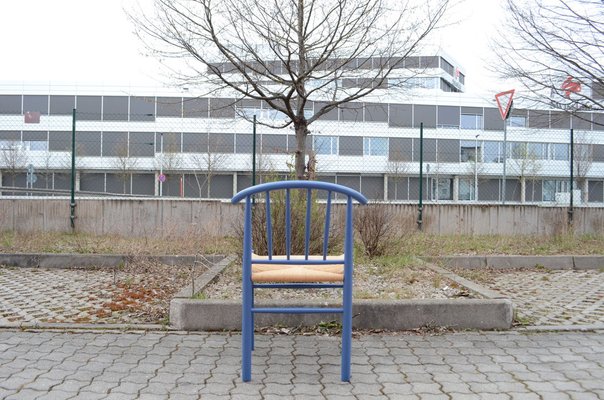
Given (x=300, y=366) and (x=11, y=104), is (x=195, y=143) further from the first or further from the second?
(x=300, y=366)

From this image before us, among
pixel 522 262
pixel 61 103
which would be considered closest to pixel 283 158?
pixel 522 262

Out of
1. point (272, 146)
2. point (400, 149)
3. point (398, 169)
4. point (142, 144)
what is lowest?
point (398, 169)

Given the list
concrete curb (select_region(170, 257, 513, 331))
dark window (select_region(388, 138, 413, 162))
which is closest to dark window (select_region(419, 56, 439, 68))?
concrete curb (select_region(170, 257, 513, 331))

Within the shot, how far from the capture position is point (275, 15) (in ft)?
25.8

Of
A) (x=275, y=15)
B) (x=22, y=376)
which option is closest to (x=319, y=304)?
(x=22, y=376)

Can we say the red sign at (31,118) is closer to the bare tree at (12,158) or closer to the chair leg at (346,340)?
the bare tree at (12,158)

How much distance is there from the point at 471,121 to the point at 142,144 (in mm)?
20037

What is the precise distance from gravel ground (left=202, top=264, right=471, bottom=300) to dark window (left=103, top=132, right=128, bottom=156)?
39.3 feet

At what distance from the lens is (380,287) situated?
5.53 meters

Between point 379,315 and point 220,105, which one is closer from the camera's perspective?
point 379,315

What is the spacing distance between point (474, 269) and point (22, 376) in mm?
6214

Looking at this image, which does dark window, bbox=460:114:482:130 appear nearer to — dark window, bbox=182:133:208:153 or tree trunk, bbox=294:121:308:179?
dark window, bbox=182:133:208:153

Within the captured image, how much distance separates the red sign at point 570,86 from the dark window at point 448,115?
2324 centimetres

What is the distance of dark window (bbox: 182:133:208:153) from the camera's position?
21766 millimetres
